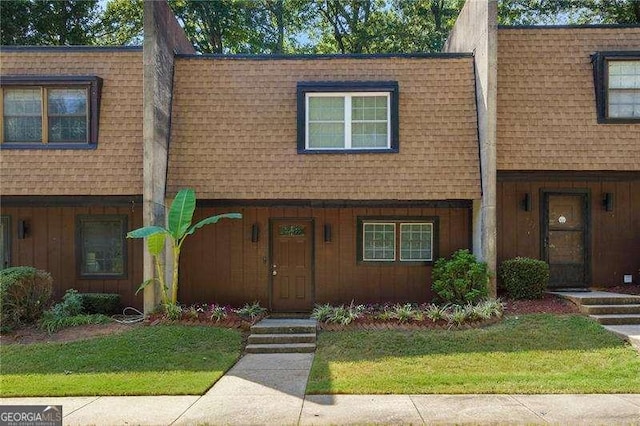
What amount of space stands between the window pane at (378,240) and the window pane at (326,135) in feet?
6.43

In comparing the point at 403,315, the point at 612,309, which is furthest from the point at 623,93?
the point at 403,315

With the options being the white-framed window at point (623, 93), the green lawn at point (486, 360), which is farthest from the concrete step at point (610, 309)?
the white-framed window at point (623, 93)

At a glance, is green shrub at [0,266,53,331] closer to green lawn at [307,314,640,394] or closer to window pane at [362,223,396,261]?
green lawn at [307,314,640,394]

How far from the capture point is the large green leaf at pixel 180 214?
9.68 m

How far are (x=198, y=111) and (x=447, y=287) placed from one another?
6585mm

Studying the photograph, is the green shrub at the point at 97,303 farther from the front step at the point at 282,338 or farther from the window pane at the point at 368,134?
the window pane at the point at 368,134

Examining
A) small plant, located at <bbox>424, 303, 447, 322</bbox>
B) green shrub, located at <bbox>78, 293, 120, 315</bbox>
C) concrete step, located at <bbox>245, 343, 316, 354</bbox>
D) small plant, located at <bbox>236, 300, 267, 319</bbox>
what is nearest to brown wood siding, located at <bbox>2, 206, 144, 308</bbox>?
green shrub, located at <bbox>78, 293, 120, 315</bbox>

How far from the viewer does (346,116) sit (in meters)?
11.0

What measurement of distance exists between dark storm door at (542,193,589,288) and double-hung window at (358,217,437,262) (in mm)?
2617

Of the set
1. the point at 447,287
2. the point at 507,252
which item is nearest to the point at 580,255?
the point at 507,252

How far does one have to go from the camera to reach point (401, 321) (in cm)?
944

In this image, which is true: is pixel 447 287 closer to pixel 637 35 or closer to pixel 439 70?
pixel 439 70

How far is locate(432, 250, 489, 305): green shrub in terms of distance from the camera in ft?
32.4

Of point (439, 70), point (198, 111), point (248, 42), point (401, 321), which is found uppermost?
point (248, 42)
